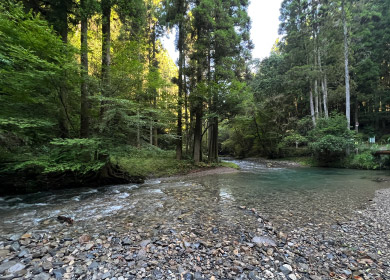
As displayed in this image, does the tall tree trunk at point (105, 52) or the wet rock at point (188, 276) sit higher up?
the tall tree trunk at point (105, 52)

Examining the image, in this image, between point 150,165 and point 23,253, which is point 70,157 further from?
point 150,165

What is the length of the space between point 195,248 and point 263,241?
1.31m

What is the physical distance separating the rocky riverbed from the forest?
3.41 m

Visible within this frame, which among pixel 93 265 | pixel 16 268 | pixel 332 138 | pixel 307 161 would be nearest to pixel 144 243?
pixel 93 265

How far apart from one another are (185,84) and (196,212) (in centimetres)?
1218

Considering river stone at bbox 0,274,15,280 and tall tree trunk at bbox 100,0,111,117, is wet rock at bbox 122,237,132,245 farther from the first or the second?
tall tree trunk at bbox 100,0,111,117

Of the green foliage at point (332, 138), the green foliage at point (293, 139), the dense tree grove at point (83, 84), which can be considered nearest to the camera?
the dense tree grove at point (83, 84)

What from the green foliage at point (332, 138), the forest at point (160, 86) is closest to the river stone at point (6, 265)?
the forest at point (160, 86)

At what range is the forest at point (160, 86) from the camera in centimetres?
605

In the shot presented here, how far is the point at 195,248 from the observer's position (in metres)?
3.05

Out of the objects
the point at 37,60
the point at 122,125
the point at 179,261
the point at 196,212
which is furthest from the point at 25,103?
the point at 179,261

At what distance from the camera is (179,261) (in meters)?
2.70

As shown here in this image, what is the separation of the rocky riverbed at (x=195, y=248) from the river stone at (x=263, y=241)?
0.02 m

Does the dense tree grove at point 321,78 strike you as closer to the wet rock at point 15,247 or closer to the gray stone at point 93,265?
the gray stone at point 93,265
